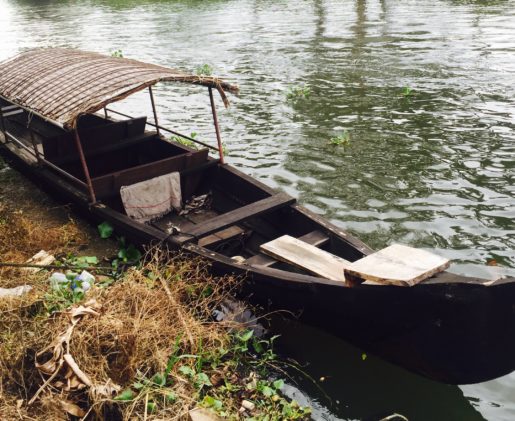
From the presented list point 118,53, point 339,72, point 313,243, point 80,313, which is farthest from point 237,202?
point 118,53

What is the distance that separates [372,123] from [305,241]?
712 cm

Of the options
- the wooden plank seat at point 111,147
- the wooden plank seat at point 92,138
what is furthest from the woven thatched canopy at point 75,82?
the wooden plank seat at point 111,147

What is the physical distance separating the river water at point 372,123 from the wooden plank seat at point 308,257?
0.86 metres

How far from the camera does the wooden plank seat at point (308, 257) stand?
18.9 feet

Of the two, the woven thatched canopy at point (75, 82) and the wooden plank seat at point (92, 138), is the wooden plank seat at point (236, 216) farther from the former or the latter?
the wooden plank seat at point (92, 138)

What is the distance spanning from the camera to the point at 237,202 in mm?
8141

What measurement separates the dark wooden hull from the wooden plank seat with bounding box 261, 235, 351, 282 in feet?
1.06

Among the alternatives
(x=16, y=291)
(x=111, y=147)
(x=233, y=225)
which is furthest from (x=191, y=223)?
(x=16, y=291)

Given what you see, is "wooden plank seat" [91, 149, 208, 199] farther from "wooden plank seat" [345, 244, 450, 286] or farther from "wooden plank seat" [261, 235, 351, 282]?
"wooden plank seat" [345, 244, 450, 286]

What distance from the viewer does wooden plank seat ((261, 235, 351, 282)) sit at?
5754mm

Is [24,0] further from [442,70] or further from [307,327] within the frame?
[307,327]

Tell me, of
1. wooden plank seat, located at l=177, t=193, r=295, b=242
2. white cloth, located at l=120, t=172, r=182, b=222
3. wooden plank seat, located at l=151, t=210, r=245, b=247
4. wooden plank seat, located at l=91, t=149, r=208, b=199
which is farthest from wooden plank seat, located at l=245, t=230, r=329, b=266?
wooden plank seat, located at l=91, t=149, r=208, b=199

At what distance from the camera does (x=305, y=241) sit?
21.4 ft

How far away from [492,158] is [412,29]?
13.8m
